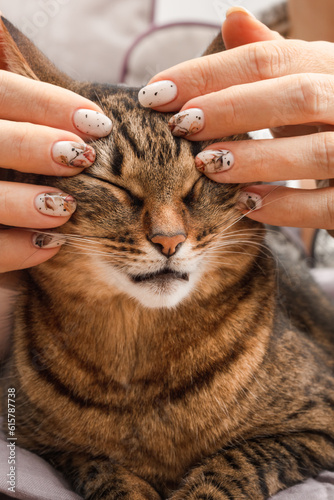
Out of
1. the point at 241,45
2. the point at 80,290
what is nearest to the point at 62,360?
the point at 80,290

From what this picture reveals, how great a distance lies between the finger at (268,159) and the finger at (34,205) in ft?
0.73

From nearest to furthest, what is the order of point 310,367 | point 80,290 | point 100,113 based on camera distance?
point 100,113 < point 80,290 < point 310,367

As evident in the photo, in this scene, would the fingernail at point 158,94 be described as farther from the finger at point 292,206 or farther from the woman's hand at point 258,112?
the finger at point 292,206

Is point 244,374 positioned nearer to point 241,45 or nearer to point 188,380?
point 188,380

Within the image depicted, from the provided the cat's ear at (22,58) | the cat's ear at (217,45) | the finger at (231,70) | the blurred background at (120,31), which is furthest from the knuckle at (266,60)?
the blurred background at (120,31)

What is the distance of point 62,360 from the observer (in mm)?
882

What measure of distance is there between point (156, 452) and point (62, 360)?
236 mm

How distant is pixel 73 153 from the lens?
71cm

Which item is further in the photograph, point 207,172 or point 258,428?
point 258,428

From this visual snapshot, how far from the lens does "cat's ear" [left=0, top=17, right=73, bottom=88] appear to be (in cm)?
74

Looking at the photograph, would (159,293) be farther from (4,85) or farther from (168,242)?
(4,85)

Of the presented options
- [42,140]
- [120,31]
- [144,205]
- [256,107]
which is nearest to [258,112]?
[256,107]

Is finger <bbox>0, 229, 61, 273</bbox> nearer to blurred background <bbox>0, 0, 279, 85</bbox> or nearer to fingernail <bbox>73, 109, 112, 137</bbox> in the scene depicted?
fingernail <bbox>73, 109, 112, 137</bbox>

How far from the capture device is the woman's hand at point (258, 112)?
756mm
